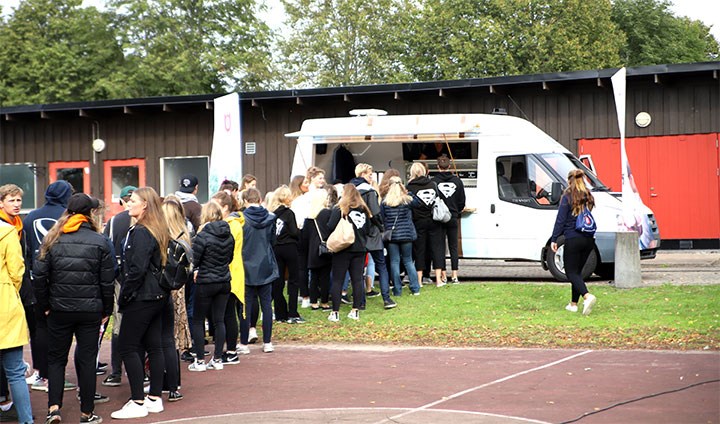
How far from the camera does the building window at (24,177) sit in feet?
88.3

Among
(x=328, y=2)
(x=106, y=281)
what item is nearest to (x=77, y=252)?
(x=106, y=281)

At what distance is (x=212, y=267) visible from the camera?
9.80 m

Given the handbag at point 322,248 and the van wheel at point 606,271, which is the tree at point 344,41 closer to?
the van wheel at point 606,271

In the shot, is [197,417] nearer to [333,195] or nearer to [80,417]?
[80,417]

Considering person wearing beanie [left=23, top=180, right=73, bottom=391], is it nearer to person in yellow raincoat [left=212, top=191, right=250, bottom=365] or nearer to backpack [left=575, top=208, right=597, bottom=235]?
person in yellow raincoat [left=212, top=191, right=250, bottom=365]

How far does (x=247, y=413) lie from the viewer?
8.03 meters

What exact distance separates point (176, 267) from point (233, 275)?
8.30 feet

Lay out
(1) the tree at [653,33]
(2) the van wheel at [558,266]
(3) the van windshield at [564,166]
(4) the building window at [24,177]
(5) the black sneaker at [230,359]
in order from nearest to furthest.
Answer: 1. (5) the black sneaker at [230,359]
2. (2) the van wheel at [558,266]
3. (3) the van windshield at [564,166]
4. (4) the building window at [24,177]
5. (1) the tree at [653,33]

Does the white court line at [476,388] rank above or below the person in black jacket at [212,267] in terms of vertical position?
below

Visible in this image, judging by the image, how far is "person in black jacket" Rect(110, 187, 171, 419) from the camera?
7988 millimetres

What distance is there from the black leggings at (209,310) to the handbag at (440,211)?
554 centimetres

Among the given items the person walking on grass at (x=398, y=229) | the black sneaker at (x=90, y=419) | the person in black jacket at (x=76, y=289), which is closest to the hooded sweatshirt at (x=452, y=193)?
the person walking on grass at (x=398, y=229)

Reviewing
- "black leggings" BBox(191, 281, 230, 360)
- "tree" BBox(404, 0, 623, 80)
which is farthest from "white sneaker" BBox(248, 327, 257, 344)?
"tree" BBox(404, 0, 623, 80)

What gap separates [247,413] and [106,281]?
1524 mm
